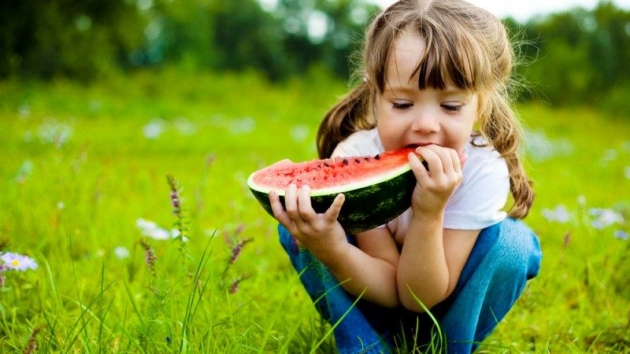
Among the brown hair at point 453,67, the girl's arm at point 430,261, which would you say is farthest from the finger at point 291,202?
the brown hair at point 453,67

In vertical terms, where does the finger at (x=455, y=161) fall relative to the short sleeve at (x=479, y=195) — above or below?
above

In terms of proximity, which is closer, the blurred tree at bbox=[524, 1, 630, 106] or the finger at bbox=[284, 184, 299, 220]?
the finger at bbox=[284, 184, 299, 220]

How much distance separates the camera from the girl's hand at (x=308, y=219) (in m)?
1.75

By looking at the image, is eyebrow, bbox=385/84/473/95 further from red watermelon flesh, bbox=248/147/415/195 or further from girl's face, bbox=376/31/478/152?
red watermelon flesh, bbox=248/147/415/195

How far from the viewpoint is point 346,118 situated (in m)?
2.48

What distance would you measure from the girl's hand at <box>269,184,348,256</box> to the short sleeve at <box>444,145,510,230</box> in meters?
0.42

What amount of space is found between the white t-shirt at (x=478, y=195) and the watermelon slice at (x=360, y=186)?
198 mm

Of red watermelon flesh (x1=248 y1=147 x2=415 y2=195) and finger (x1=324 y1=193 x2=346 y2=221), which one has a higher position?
red watermelon flesh (x1=248 y1=147 x2=415 y2=195)

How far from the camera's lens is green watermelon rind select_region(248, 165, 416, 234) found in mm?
1819

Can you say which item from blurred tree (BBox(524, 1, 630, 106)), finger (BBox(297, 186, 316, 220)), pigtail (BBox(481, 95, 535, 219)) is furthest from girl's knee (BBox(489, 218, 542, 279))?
blurred tree (BBox(524, 1, 630, 106))

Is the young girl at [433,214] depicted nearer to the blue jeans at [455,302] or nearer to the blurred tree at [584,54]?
the blue jeans at [455,302]

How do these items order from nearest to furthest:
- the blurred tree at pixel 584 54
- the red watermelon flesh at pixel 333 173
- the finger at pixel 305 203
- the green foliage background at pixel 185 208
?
the finger at pixel 305 203 < the red watermelon flesh at pixel 333 173 < the green foliage background at pixel 185 208 < the blurred tree at pixel 584 54

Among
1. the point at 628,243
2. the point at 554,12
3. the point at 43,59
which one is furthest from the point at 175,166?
the point at 554,12

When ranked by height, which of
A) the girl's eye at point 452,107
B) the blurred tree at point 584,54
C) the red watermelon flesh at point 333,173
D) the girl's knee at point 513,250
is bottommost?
the blurred tree at point 584,54
